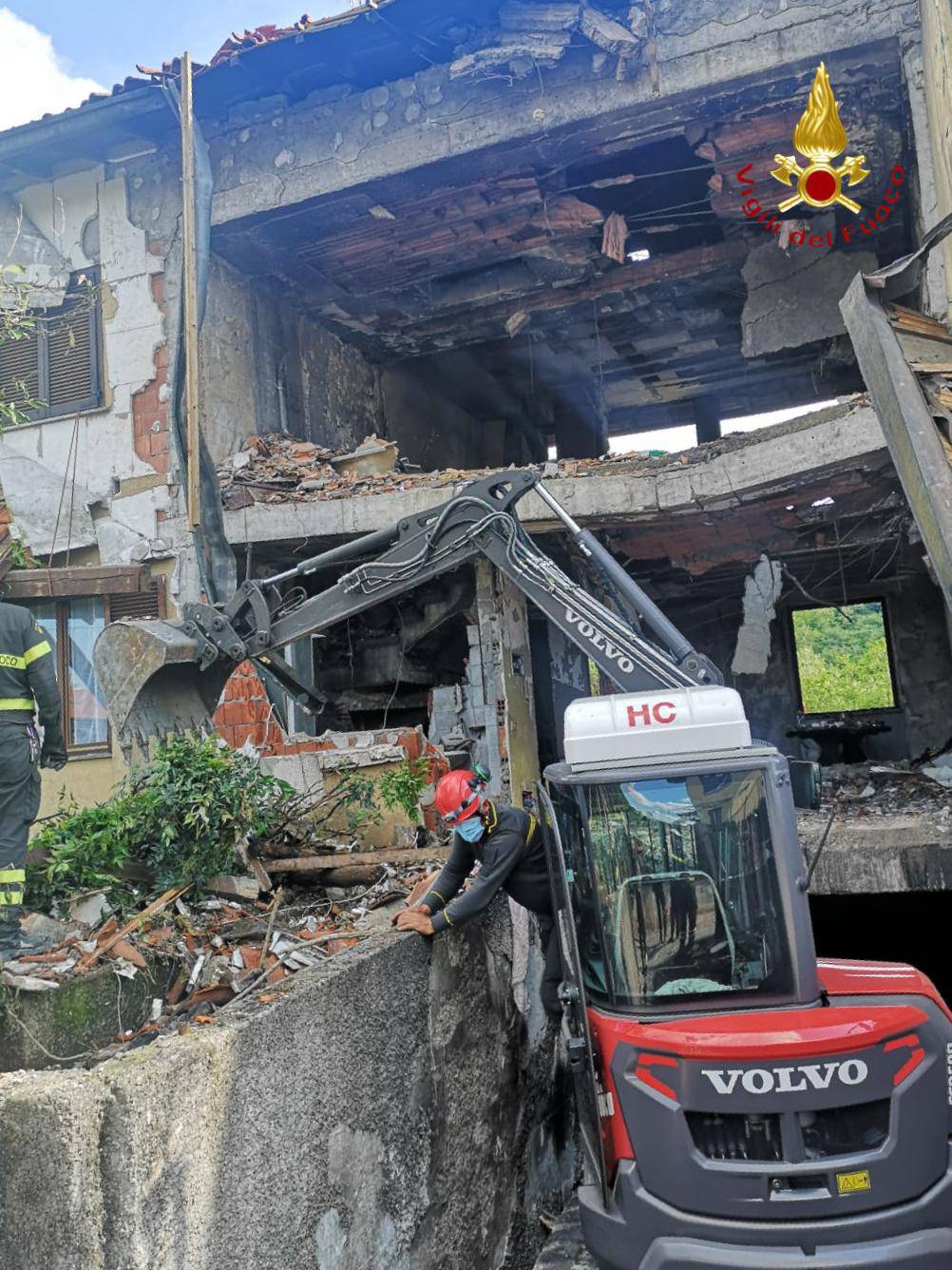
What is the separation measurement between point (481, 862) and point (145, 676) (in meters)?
2.30

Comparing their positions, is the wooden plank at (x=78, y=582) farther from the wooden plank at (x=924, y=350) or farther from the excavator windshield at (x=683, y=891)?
the wooden plank at (x=924, y=350)

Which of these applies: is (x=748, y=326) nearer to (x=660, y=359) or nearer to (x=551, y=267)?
(x=551, y=267)

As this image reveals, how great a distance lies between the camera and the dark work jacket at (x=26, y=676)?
4.68 meters

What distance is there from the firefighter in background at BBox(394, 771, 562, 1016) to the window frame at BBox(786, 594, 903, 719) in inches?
415

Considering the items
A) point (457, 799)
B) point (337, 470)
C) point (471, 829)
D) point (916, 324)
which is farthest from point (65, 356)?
point (916, 324)

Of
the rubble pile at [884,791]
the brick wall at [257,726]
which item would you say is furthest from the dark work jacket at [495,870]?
the rubble pile at [884,791]

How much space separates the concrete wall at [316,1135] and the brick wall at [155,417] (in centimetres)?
686

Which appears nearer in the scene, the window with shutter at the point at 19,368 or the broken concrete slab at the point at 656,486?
the broken concrete slab at the point at 656,486

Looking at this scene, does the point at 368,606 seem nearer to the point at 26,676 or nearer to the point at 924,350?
the point at 26,676

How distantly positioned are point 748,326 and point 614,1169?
32.4 ft

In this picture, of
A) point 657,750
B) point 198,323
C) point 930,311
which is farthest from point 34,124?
point 657,750

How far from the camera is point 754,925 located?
12.1ft

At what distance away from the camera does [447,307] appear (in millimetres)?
12117

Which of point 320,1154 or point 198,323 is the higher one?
point 198,323
